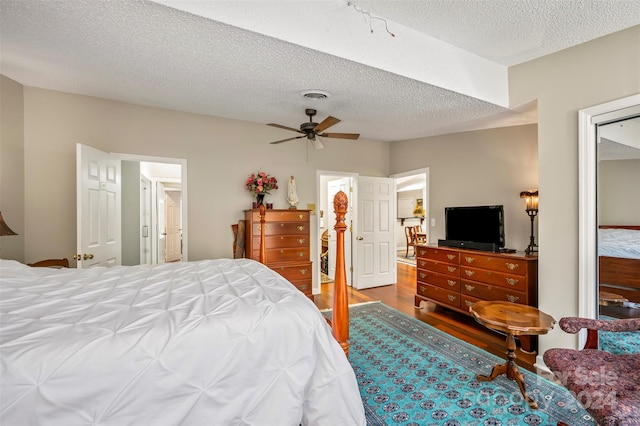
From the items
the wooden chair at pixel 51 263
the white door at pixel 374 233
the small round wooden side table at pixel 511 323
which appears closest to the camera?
the small round wooden side table at pixel 511 323

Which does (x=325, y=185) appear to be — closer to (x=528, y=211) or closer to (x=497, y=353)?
(x=528, y=211)

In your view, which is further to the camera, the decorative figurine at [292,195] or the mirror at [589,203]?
the decorative figurine at [292,195]

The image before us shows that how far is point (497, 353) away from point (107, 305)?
314cm

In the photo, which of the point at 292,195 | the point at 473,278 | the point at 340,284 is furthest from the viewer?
the point at 292,195

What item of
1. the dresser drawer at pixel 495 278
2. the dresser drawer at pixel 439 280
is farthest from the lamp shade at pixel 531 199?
the dresser drawer at pixel 439 280

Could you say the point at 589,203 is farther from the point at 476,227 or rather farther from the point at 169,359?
the point at 169,359

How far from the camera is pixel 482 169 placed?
4.05m

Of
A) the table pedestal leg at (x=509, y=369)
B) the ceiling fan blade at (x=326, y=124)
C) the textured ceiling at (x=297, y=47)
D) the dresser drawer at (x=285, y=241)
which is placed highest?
the textured ceiling at (x=297, y=47)

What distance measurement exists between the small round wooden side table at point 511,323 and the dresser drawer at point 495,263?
0.67m

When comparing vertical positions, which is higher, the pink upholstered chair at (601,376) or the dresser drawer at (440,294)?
the pink upholstered chair at (601,376)

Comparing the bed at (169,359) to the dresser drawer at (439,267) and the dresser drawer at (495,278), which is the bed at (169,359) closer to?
the dresser drawer at (495,278)

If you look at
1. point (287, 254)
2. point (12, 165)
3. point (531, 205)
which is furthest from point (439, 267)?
point (12, 165)

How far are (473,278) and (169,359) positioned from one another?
10.8ft

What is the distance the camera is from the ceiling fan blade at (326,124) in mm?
2738
